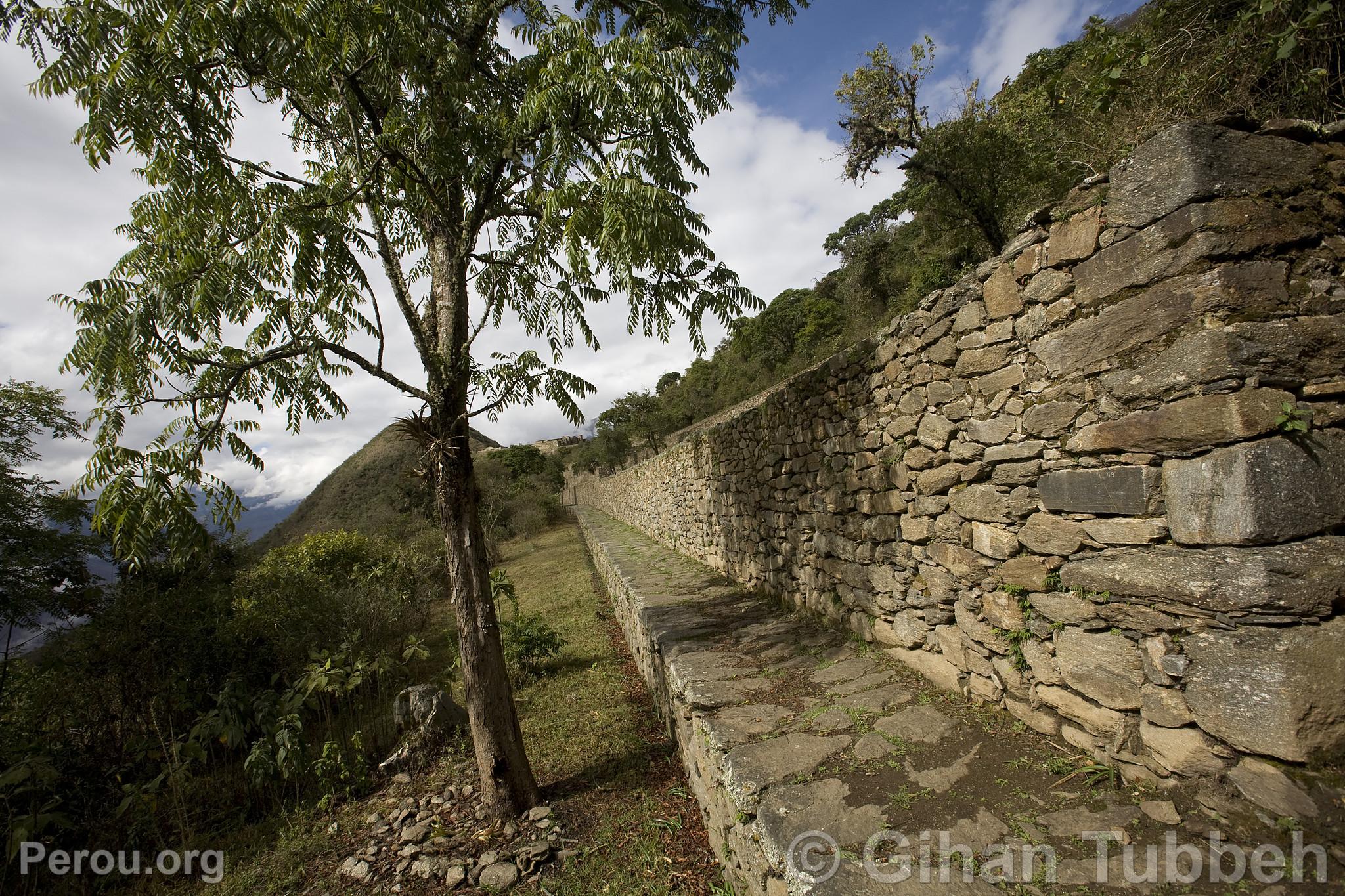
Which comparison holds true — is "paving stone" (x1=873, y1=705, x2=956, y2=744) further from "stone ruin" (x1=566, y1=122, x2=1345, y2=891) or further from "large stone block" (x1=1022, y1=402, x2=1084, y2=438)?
"large stone block" (x1=1022, y1=402, x2=1084, y2=438)

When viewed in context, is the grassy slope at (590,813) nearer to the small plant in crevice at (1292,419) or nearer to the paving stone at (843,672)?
the paving stone at (843,672)

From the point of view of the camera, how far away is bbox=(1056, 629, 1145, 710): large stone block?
1914mm

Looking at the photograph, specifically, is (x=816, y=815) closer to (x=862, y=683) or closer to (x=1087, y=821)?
(x=1087, y=821)

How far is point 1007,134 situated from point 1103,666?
1425cm

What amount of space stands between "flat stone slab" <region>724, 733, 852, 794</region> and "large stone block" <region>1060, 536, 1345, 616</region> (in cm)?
145

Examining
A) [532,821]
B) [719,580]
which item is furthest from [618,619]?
[532,821]

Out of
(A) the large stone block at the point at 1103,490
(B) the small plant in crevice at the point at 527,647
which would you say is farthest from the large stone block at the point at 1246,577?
(B) the small plant in crevice at the point at 527,647

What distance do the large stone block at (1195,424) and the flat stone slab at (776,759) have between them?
70.1 inches

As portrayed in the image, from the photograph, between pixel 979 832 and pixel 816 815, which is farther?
pixel 816 815

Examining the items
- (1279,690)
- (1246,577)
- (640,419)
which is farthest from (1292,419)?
(640,419)

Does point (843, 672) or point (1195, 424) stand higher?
point (1195, 424)

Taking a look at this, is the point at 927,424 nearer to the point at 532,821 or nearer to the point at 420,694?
the point at 532,821

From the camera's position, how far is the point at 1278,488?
1.57m

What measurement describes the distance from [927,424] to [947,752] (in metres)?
1.66
